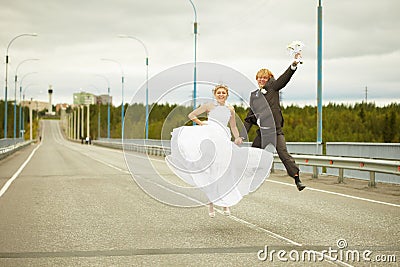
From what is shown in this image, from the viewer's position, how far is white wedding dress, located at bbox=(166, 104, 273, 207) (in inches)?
351

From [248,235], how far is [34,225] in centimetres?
352

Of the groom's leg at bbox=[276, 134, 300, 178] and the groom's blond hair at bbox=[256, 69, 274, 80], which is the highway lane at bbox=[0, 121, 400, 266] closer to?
the groom's leg at bbox=[276, 134, 300, 178]

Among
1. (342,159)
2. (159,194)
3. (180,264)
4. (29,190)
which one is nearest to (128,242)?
(180,264)

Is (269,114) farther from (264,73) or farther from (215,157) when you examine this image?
(215,157)

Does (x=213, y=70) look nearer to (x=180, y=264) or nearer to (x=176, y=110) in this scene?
(x=176, y=110)

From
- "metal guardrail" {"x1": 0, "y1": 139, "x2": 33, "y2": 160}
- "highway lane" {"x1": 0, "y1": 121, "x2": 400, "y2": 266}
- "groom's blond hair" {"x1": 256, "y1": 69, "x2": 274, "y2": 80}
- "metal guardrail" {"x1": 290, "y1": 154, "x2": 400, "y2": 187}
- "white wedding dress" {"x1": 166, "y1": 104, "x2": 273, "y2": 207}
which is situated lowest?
"metal guardrail" {"x1": 0, "y1": 139, "x2": 33, "y2": 160}

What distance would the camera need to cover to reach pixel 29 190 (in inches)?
651

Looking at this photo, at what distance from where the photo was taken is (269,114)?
29.9ft
